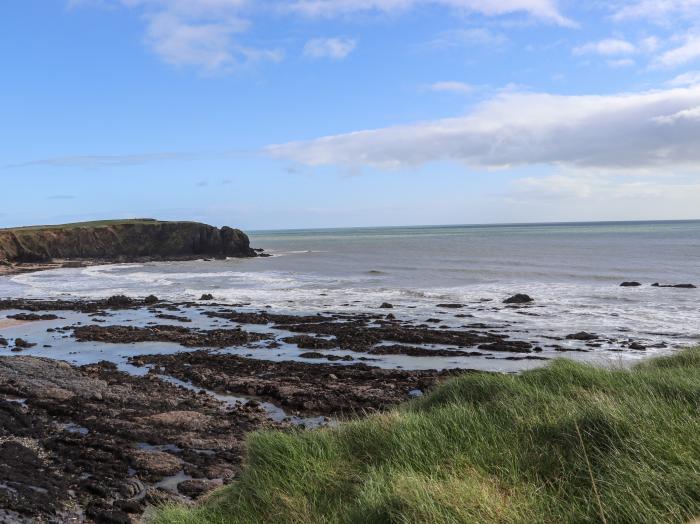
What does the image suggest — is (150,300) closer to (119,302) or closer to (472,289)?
(119,302)

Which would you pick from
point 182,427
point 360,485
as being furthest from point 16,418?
point 360,485

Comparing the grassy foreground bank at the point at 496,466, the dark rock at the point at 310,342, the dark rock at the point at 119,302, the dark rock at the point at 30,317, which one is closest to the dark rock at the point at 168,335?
the dark rock at the point at 310,342

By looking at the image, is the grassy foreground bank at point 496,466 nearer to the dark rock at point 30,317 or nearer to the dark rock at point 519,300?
the dark rock at point 519,300

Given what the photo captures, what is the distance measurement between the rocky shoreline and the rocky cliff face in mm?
45164

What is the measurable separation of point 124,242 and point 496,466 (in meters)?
80.3

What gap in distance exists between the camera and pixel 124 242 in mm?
78125

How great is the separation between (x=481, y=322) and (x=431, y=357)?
697 cm

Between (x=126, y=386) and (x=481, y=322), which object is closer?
(x=126, y=386)

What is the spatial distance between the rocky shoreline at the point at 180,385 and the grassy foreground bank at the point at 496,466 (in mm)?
2303

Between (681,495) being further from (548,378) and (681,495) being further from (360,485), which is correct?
(548,378)

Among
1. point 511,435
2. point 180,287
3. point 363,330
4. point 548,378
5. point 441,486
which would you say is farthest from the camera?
point 180,287

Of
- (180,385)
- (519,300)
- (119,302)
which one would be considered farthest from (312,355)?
(119,302)

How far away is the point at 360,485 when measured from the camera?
520 centimetres

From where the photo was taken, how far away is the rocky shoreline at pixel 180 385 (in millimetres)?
8141
